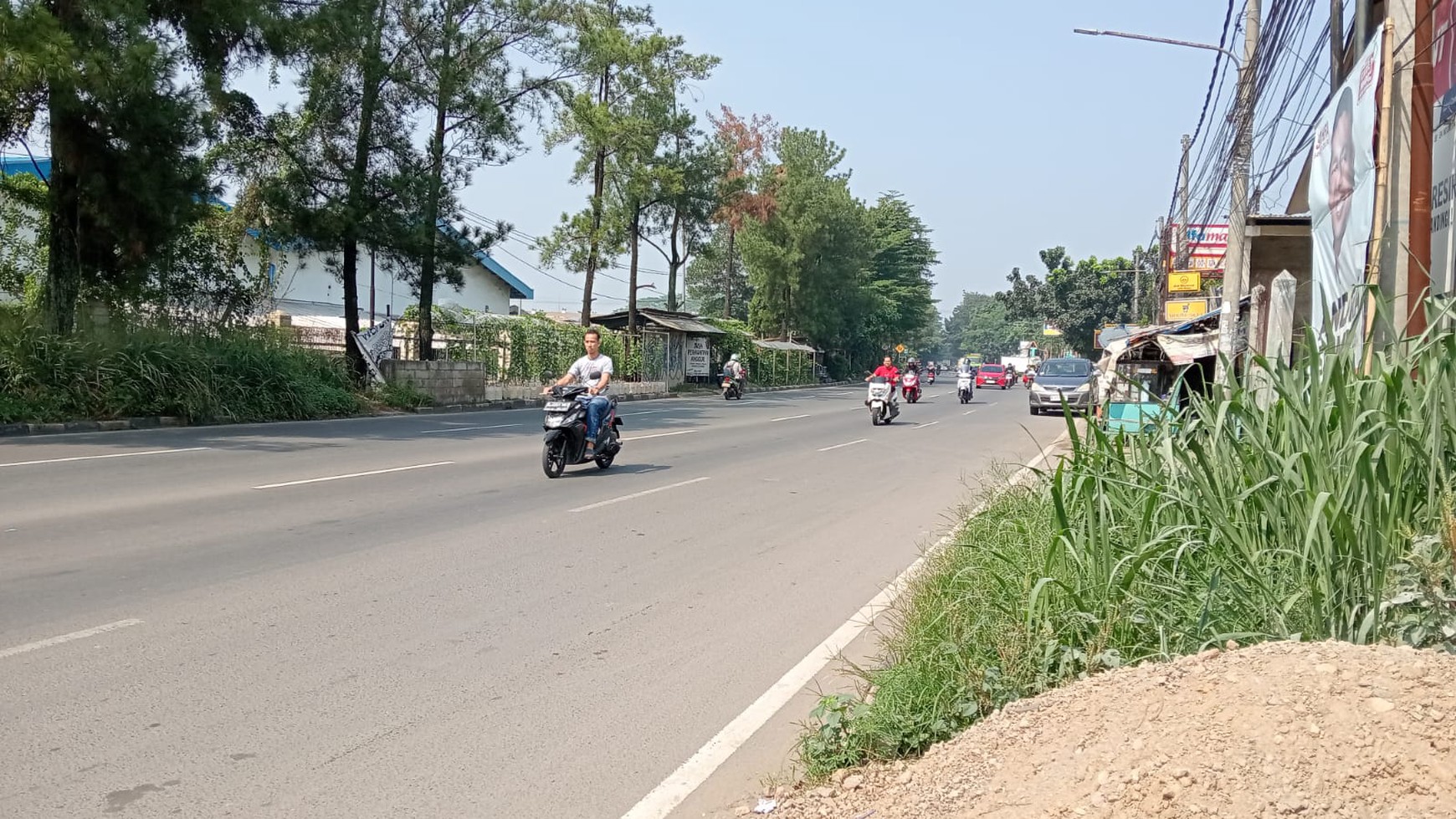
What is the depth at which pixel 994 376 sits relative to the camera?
66.6 meters

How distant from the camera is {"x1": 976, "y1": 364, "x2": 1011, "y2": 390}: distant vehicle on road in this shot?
216 feet

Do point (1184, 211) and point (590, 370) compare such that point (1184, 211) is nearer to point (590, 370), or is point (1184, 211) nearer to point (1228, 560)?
point (590, 370)

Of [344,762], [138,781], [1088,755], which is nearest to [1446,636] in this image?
[1088,755]

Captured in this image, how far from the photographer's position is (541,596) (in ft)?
23.2

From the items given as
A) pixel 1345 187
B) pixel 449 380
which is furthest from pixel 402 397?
pixel 1345 187

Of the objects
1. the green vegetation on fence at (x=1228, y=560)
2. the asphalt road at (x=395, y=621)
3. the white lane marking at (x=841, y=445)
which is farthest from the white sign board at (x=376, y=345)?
the green vegetation on fence at (x=1228, y=560)

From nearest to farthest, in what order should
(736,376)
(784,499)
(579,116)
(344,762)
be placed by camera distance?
(344,762), (784,499), (579,116), (736,376)

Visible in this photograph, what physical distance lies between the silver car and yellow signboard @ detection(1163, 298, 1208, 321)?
3003mm

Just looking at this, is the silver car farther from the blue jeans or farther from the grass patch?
the blue jeans

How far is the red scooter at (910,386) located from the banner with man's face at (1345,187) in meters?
24.6

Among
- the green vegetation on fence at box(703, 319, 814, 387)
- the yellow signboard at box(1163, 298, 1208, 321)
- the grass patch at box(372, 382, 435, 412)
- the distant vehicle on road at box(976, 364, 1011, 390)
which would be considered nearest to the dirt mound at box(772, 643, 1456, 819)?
the grass patch at box(372, 382, 435, 412)

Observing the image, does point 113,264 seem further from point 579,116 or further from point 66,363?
point 579,116

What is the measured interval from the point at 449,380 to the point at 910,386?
1451 centimetres

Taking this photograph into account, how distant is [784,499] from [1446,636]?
27.9ft
